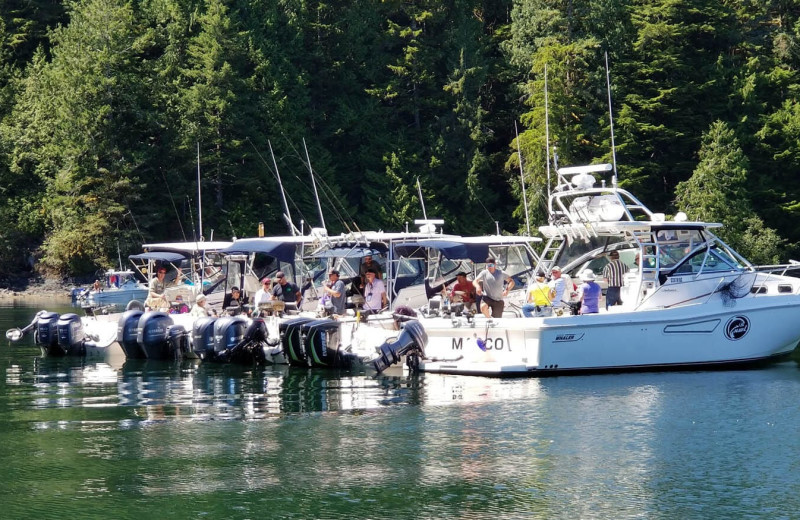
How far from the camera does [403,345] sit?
2322cm

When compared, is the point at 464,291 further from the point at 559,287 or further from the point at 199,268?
the point at 199,268

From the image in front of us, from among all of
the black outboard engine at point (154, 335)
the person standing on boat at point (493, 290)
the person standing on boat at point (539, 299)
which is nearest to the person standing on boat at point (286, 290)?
the black outboard engine at point (154, 335)

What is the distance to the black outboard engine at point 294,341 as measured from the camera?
24906mm

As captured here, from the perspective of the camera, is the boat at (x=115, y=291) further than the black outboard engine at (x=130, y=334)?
Yes

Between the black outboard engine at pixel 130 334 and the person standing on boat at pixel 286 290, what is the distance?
3.05 metres

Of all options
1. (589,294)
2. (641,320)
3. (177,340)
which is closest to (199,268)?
(177,340)

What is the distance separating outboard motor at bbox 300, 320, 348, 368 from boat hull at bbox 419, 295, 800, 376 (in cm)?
185

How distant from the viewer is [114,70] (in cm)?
6500

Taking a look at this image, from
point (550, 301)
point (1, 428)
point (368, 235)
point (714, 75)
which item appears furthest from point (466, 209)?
point (1, 428)

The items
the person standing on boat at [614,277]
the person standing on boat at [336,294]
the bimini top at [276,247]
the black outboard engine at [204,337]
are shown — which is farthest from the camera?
the bimini top at [276,247]

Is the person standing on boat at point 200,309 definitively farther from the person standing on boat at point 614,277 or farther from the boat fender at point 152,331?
the person standing on boat at point 614,277

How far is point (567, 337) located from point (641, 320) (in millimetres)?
1408

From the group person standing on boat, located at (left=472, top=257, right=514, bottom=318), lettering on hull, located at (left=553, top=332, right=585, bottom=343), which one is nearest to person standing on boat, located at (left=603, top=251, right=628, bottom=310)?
lettering on hull, located at (left=553, top=332, right=585, bottom=343)

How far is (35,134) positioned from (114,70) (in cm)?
631
